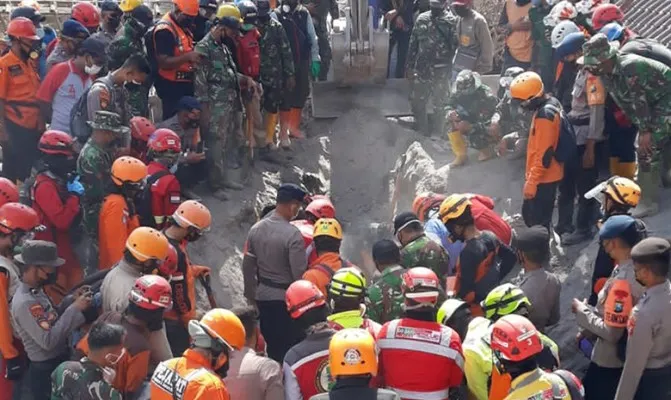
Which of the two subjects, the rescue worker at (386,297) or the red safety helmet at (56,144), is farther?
the red safety helmet at (56,144)

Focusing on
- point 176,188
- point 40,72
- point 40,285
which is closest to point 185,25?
point 40,72

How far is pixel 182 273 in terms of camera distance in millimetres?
7188

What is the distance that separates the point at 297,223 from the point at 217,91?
242cm

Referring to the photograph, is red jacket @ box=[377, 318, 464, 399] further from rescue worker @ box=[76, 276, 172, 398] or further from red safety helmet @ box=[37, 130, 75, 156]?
red safety helmet @ box=[37, 130, 75, 156]

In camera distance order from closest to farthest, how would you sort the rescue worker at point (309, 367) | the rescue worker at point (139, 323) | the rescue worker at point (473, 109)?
the rescue worker at point (309, 367), the rescue worker at point (139, 323), the rescue worker at point (473, 109)

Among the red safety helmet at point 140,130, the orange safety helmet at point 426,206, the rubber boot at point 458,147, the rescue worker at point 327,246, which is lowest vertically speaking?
the rubber boot at point 458,147

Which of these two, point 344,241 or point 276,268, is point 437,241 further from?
point 344,241

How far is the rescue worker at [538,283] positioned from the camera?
6.78 m

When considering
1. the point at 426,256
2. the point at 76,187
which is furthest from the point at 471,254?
the point at 76,187

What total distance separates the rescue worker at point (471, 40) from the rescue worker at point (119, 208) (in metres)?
5.55

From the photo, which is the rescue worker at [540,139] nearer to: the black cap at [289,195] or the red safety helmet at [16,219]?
the black cap at [289,195]

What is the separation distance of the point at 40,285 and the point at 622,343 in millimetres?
3991

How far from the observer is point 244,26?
35.0ft

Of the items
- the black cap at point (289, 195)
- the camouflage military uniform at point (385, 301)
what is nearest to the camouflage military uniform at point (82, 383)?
the camouflage military uniform at point (385, 301)
